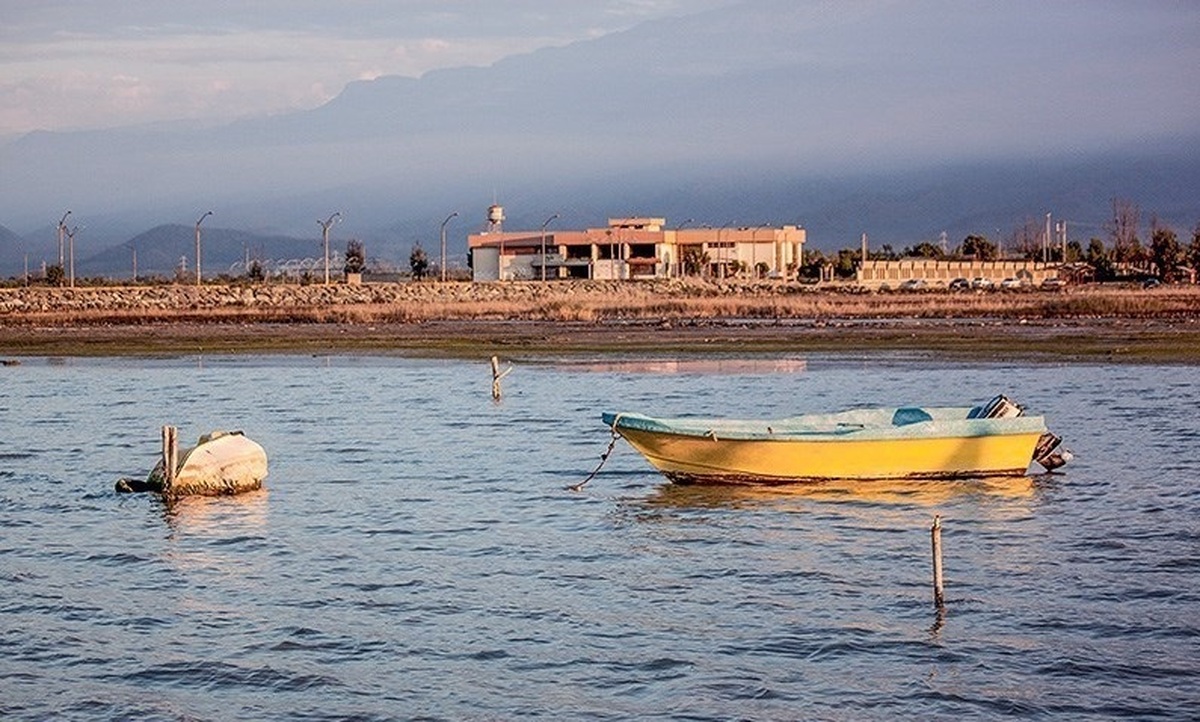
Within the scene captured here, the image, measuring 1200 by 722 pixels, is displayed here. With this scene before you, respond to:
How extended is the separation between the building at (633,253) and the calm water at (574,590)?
A: 130 m

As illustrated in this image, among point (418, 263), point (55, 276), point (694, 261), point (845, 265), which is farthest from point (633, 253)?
point (55, 276)

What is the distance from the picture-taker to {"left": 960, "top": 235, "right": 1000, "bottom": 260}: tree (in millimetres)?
187613

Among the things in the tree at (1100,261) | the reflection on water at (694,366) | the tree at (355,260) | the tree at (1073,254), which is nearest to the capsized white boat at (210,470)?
the reflection on water at (694,366)

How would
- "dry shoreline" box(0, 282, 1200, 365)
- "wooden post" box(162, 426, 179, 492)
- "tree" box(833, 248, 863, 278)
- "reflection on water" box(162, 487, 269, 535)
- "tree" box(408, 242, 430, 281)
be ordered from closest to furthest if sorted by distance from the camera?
"reflection on water" box(162, 487, 269, 535)
"wooden post" box(162, 426, 179, 492)
"dry shoreline" box(0, 282, 1200, 365)
"tree" box(833, 248, 863, 278)
"tree" box(408, 242, 430, 281)

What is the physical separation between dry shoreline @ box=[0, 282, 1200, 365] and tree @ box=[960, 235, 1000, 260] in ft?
230

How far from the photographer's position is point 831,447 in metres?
27.2

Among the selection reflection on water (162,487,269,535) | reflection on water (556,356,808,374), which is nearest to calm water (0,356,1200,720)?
reflection on water (162,487,269,535)

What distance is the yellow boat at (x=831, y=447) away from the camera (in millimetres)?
27078

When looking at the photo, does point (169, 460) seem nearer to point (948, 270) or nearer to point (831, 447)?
point (831, 447)

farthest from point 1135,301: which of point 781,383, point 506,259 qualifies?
point 506,259

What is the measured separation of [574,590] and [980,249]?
178m

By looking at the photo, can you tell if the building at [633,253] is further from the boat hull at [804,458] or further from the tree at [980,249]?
the boat hull at [804,458]

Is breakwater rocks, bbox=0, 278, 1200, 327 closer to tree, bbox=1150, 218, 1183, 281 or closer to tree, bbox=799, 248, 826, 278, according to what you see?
tree, bbox=1150, 218, 1183, 281

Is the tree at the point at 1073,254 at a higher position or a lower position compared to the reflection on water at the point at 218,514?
higher
